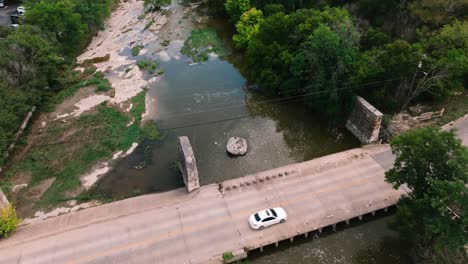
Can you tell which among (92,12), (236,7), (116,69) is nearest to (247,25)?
(236,7)

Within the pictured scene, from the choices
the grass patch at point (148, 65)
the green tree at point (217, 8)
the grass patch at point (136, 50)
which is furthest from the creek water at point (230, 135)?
the green tree at point (217, 8)

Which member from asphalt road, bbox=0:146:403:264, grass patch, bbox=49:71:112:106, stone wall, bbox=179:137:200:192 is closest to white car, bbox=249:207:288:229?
asphalt road, bbox=0:146:403:264

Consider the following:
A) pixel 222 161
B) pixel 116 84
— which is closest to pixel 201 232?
pixel 222 161

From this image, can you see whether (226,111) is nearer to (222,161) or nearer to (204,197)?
(222,161)

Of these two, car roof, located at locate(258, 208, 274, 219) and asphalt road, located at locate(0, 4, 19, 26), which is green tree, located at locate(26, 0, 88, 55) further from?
car roof, located at locate(258, 208, 274, 219)

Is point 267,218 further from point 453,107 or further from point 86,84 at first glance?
point 86,84

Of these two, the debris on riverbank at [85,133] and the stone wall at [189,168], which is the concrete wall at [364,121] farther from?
the debris on riverbank at [85,133]
